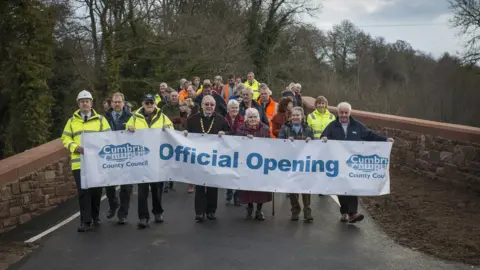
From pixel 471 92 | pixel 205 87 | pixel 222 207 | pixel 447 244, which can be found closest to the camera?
pixel 447 244

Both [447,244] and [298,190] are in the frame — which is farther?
[298,190]

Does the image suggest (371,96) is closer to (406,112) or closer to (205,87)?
(406,112)

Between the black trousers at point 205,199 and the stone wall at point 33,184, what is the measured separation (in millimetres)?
2887

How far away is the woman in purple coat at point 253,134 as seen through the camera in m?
8.48

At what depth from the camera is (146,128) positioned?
833 centimetres

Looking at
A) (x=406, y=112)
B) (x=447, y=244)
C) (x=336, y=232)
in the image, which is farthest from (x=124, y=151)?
(x=406, y=112)

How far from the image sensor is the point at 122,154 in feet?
27.1

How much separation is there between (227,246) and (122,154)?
91.8 inches

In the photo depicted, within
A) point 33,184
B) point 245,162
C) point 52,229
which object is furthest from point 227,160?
point 33,184

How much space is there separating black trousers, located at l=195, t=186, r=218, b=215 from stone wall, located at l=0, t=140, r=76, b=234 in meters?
2.89

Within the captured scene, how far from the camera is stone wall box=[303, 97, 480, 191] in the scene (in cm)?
970

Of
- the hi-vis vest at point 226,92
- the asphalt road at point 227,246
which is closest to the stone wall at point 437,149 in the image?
the asphalt road at point 227,246

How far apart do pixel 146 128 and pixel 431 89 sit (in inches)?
1683

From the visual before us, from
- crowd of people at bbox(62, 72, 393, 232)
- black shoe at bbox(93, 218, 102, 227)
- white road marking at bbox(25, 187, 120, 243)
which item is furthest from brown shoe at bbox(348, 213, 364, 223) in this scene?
white road marking at bbox(25, 187, 120, 243)
